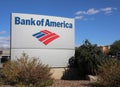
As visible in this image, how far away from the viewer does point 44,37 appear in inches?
901

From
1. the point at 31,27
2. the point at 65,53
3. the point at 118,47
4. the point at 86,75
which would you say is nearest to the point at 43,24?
the point at 31,27

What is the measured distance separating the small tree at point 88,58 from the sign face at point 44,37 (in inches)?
54.9

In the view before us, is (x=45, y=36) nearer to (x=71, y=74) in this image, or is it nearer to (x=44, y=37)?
(x=44, y=37)

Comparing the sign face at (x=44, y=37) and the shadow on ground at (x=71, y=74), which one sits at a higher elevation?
the sign face at (x=44, y=37)

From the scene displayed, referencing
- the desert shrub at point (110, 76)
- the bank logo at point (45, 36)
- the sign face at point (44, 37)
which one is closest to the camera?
the desert shrub at point (110, 76)

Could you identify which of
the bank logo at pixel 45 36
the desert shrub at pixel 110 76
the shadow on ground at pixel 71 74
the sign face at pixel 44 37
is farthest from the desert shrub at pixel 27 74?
the shadow on ground at pixel 71 74

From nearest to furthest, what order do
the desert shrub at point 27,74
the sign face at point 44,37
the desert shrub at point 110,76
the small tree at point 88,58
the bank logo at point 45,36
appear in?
the desert shrub at point 110,76 < the desert shrub at point 27,74 < the small tree at point 88,58 < the sign face at point 44,37 < the bank logo at point 45,36

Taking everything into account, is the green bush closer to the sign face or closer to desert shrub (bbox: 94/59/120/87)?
desert shrub (bbox: 94/59/120/87)

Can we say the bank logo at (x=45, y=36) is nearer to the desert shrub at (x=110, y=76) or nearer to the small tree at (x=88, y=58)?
the small tree at (x=88, y=58)

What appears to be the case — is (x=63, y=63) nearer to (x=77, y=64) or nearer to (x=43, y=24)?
(x=77, y=64)

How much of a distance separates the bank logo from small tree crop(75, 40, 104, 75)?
241 cm

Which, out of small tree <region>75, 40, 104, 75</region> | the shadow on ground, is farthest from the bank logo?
the shadow on ground

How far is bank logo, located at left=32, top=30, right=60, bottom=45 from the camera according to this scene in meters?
22.6

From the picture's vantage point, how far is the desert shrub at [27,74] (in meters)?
16.1
